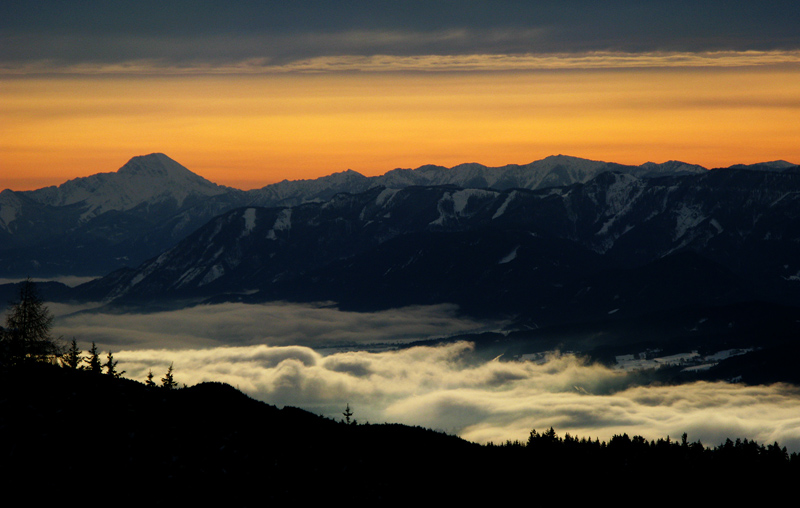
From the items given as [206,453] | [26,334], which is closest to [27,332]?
[26,334]

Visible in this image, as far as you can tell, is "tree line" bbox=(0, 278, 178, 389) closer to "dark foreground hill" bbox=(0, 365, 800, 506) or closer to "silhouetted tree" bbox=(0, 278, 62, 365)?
"silhouetted tree" bbox=(0, 278, 62, 365)

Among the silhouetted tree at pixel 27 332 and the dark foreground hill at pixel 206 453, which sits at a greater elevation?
the silhouetted tree at pixel 27 332

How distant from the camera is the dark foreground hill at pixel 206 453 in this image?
267 ft

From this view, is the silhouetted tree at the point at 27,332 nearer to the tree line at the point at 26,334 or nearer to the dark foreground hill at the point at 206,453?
the tree line at the point at 26,334

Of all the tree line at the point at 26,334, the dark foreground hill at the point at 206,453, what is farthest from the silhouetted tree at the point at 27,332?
the dark foreground hill at the point at 206,453

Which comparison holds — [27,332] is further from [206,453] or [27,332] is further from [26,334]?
[206,453]

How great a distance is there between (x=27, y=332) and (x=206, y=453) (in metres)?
28.2

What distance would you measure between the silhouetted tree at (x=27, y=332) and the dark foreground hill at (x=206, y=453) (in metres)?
4.18

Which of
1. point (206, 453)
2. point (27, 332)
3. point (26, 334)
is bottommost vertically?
point (206, 453)

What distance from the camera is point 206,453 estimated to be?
293 ft

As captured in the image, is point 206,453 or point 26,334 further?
point 26,334

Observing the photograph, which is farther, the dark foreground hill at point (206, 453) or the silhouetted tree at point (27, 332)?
the silhouetted tree at point (27, 332)

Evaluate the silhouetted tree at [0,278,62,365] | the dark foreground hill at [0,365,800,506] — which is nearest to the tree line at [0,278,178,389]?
the silhouetted tree at [0,278,62,365]

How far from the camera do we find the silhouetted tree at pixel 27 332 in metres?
99.9
